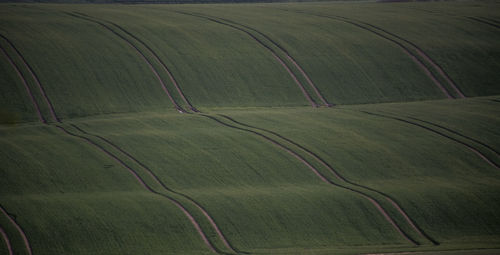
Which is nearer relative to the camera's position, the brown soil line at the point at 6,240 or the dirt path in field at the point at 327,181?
the brown soil line at the point at 6,240

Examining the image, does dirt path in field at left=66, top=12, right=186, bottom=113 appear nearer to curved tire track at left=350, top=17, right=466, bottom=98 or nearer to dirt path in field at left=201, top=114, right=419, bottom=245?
dirt path in field at left=201, top=114, right=419, bottom=245

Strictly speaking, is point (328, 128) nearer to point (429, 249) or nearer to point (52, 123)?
point (429, 249)

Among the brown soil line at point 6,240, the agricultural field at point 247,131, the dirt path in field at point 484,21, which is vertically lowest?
the brown soil line at point 6,240

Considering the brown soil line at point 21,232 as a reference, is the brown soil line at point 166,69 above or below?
above

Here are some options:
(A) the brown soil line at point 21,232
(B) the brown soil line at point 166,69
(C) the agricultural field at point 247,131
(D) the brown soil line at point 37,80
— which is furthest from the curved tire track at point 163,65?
(A) the brown soil line at point 21,232

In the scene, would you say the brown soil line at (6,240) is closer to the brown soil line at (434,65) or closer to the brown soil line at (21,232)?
the brown soil line at (21,232)

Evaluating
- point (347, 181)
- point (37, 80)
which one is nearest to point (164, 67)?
point (37, 80)

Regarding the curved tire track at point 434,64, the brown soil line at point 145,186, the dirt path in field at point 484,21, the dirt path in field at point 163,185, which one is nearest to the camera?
the brown soil line at point 145,186

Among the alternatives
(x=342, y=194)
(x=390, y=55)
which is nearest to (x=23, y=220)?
(x=342, y=194)
